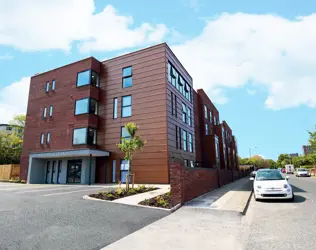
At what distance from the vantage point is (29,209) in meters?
7.06

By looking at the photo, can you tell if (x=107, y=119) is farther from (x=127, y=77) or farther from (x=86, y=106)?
(x=127, y=77)

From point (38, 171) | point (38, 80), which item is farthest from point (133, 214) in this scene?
point (38, 80)

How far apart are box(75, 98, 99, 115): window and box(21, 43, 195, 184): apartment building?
0.10 m

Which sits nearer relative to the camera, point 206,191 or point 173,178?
point 173,178

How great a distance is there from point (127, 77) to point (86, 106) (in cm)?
486

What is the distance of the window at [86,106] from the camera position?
65.6 feet

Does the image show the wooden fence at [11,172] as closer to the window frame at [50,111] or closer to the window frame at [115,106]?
the window frame at [50,111]

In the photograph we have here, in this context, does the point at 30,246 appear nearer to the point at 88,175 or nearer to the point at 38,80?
the point at 88,175

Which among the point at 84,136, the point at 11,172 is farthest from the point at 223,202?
the point at 11,172

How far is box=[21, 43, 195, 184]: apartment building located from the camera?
18.0 meters

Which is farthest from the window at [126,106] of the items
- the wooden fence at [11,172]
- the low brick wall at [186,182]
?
the wooden fence at [11,172]

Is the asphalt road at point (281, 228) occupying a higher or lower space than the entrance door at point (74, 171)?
lower

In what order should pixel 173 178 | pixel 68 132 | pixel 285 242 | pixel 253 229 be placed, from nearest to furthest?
pixel 285 242
pixel 253 229
pixel 173 178
pixel 68 132

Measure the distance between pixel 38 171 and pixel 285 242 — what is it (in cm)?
2302
